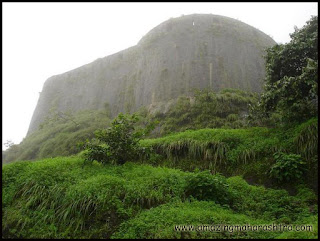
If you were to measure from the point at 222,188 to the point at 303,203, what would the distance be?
186 centimetres

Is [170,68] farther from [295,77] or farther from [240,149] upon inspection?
[240,149]

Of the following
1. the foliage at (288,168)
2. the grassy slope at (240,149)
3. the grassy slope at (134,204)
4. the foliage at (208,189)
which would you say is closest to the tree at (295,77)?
the grassy slope at (240,149)

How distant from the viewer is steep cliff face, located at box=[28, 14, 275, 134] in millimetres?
18406

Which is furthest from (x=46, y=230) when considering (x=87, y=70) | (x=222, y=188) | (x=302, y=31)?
(x=87, y=70)

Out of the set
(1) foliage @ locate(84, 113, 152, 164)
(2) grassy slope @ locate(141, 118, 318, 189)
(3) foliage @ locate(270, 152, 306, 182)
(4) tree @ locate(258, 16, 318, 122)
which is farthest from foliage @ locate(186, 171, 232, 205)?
(4) tree @ locate(258, 16, 318, 122)

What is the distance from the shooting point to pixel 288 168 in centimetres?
691

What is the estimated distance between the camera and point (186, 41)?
836 inches

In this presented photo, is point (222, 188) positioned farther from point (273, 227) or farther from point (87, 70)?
point (87, 70)

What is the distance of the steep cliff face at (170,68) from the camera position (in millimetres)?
18406

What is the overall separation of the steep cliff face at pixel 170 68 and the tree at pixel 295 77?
7.52 meters

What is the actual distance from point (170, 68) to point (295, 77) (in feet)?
40.2

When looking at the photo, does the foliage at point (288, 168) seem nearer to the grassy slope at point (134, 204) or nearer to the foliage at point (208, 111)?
the grassy slope at point (134, 204)

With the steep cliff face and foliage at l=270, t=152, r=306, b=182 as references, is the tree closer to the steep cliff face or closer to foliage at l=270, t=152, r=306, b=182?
foliage at l=270, t=152, r=306, b=182

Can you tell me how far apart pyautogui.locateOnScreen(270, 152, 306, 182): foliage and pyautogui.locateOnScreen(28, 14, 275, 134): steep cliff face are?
10.4 metres
